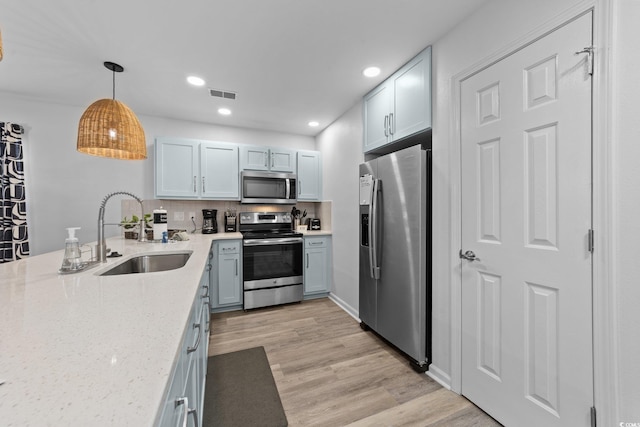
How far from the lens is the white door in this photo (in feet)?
3.76

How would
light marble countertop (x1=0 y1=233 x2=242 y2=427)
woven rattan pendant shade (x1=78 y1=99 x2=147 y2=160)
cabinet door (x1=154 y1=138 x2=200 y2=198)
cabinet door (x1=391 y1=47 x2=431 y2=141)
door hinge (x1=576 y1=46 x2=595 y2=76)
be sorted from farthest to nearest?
cabinet door (x1=154 y1=138 x2=200 y2=198) → cabinet door (x1=391 y1=47 x2=431 y2=141) → woven rattan pendant shade (x1=78 y1=99 x2=147 y2=160) → door hinge (x1=576 y1=46 x2=595 y2=76) → light marble countertop (x1=0 y1=233 x2=242 y2=427)

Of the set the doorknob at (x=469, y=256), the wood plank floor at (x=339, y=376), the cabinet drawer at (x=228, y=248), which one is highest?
the doorknob at (x=469, y=256)

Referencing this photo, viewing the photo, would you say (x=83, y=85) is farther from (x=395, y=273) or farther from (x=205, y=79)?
(x=395, y=273)

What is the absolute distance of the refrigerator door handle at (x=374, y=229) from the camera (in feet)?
7.63

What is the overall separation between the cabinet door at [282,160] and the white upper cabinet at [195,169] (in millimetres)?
480

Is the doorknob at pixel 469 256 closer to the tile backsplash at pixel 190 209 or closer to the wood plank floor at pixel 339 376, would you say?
the wood plank floor at pixel 339 376

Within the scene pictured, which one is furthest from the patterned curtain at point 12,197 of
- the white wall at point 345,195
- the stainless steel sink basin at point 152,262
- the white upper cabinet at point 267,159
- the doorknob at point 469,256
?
the doorknob at point 469,256

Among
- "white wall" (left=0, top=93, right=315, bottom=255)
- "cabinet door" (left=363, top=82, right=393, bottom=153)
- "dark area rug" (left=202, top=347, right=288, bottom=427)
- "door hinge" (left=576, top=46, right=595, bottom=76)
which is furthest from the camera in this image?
"white wall" (left=0, top=93, right=315, bottom=255)

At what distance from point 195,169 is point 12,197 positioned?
5.79 ft

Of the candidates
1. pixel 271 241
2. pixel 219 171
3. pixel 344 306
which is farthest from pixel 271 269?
pixel 219 171

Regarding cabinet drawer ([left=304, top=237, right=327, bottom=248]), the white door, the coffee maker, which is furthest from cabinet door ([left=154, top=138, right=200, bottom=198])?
the white door

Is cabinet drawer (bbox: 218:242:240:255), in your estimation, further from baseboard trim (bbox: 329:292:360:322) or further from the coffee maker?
baseboard trim (bbox: 329:292:360:322)

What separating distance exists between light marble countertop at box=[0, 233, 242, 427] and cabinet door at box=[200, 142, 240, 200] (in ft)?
7.19

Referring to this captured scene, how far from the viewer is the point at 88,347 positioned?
2.03 ft
